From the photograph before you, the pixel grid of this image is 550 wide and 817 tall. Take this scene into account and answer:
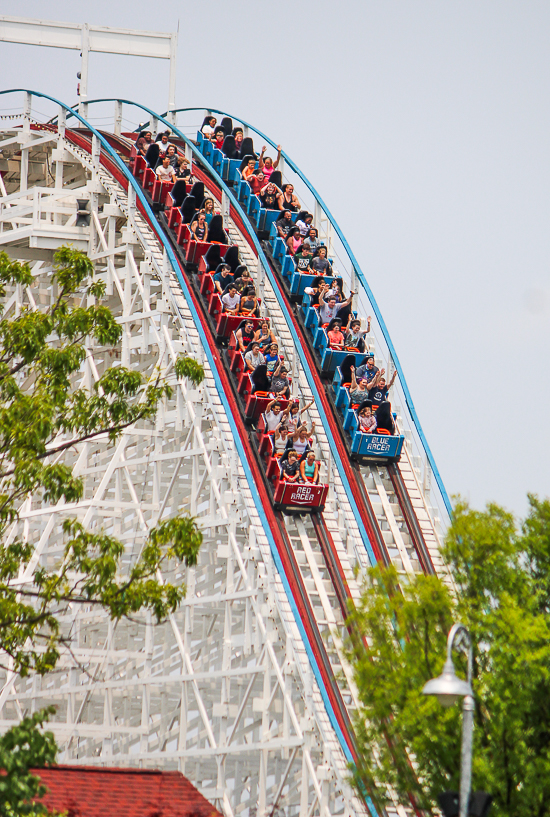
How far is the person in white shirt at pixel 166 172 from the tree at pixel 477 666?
11.3m

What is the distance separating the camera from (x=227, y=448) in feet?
46.8

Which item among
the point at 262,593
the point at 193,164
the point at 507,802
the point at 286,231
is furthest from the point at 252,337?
the point at 507,802

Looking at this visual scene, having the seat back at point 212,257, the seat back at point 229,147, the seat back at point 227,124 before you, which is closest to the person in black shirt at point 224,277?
the seat back at point 212,257

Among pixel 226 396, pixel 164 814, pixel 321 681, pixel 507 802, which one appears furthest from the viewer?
pixel 226 396

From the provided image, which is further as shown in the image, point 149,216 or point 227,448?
point 149,216

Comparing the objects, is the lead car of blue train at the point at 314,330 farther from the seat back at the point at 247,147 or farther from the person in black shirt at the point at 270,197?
the seat back at the point at 247,147

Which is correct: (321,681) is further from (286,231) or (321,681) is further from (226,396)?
(286,231)

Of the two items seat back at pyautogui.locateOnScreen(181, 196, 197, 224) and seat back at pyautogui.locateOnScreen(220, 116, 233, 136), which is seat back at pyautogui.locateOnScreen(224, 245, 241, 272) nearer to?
seat back at pyautogui.locateOnScreen(181, 196, 197, 224)

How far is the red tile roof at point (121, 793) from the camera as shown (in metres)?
10.6

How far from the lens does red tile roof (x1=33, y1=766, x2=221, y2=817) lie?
417 inches

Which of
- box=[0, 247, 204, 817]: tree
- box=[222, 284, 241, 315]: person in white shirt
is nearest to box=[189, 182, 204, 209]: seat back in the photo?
box=[222, 284, 241, 315]: person in white shirt

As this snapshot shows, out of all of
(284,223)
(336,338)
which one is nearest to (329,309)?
(336,338)

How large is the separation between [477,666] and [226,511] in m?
4.86

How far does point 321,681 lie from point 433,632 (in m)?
3.22
